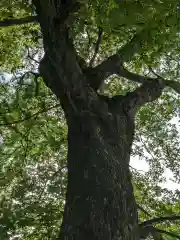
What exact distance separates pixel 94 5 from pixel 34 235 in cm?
270

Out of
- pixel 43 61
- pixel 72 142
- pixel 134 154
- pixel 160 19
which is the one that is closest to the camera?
pixel 72 142

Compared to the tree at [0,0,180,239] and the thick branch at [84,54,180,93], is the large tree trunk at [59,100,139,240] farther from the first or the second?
the thick branch at [84,54,180,93]

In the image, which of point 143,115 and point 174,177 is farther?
point 143,115

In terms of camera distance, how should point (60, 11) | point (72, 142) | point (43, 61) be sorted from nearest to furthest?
point (72, 142) < point (43, 61) < point (60, 11)

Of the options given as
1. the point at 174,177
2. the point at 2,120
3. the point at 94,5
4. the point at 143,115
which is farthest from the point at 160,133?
the point at 94,5

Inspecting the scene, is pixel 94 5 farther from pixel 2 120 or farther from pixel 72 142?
pixel 2 120

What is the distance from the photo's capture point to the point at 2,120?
4.37 m

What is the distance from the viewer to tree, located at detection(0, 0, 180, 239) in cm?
221

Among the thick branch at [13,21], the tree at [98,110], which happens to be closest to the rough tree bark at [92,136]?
the tree at [98,110]

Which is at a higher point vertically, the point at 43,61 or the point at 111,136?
the point at 43,61

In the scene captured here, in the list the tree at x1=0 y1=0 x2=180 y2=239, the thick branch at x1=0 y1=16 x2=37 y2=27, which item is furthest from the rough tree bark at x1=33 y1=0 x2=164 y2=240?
the thick branch at x1=0 y1=16 x2=37 y2=27

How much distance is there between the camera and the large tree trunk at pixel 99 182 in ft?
6.97

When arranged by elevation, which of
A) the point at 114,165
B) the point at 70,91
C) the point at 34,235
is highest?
the point at 70,91

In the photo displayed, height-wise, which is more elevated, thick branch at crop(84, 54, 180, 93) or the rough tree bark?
thick branch at crop(84, 54, 180, 93)
